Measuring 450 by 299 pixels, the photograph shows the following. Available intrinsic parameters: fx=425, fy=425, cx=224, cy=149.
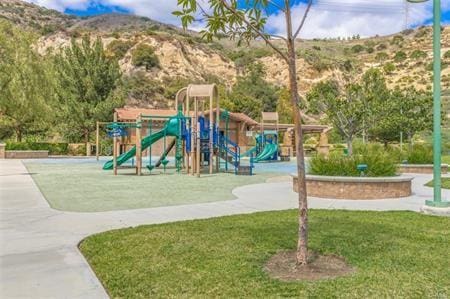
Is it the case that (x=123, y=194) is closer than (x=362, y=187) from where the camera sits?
No

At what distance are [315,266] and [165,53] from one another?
70.5 metres

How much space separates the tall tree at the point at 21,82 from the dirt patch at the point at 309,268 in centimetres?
2691

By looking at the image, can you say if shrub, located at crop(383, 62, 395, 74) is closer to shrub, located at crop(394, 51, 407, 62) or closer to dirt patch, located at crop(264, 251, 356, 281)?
shrub, located at crop(394, 51, 407, 62)

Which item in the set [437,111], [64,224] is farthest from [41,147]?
[437,111]

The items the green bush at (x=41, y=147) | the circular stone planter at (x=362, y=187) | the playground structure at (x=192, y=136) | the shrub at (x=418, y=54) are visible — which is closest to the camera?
the circular stone planter at (x=362, y=187)

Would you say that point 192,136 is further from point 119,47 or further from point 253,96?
point 119,47

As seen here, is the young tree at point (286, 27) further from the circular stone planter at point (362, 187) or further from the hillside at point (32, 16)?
the hillside at point (32, 16)

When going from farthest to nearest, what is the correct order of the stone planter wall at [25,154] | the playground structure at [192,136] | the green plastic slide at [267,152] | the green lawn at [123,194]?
the stone planter wall at [25,154]
the green plastic slide at [267,152]
the playground structure at [192,136]
the green lawn at [123,194]

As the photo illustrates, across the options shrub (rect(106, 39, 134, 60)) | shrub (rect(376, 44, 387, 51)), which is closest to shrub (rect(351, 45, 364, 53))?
shrub (rect(376, 44, 387, 51))

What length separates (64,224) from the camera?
20.7ft

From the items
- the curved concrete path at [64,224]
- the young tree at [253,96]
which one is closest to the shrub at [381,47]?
the young tree at [253,96]

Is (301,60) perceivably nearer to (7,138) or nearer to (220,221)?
(7,138)

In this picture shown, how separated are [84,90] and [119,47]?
125ft

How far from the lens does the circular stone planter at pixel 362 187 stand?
355 inches
